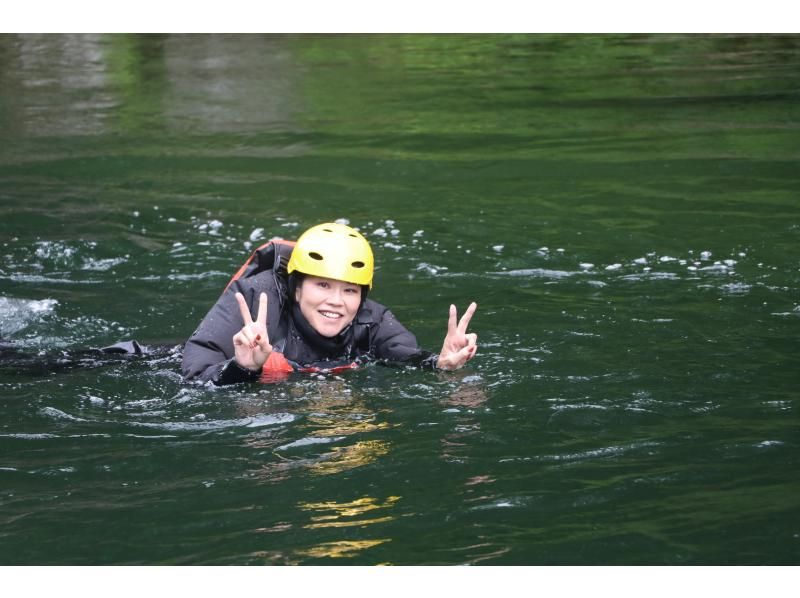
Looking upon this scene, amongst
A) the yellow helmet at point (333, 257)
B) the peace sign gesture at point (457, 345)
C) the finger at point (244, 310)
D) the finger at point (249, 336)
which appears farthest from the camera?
the yellow helmet at point (333, 257)

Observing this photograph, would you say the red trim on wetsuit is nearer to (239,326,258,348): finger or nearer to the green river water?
the green river water

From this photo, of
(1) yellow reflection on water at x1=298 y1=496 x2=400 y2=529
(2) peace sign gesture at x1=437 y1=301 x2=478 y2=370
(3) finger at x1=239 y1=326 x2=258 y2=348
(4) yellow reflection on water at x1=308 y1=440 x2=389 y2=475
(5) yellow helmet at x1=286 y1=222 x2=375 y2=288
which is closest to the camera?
(1) yellow reflection on water at x1=298 y1=496 x2=400 y2=529

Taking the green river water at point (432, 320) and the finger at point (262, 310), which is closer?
the green river water at point (432, 320)

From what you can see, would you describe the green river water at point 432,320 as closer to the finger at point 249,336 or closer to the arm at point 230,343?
the arm at point 230,343

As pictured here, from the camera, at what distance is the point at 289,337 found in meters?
7.96

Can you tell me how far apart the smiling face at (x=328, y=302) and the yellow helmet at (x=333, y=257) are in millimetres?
98

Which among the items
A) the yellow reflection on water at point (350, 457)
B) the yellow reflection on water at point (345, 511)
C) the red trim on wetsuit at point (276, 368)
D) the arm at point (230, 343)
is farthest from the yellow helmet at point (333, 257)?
the yellow reflection on water at point (345, 511)

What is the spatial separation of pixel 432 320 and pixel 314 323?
6.56 ft

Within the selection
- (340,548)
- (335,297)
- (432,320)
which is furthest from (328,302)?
(340,548)

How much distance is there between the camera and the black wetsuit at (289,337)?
303 inches

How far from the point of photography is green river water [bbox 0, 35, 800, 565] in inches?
235

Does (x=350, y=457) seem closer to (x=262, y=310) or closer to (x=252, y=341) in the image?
(x=252, y=341)

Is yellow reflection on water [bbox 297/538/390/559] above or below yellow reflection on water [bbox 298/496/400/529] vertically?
below

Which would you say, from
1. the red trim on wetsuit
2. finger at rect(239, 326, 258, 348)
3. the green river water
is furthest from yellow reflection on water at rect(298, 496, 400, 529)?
the red trim on wetsuit
